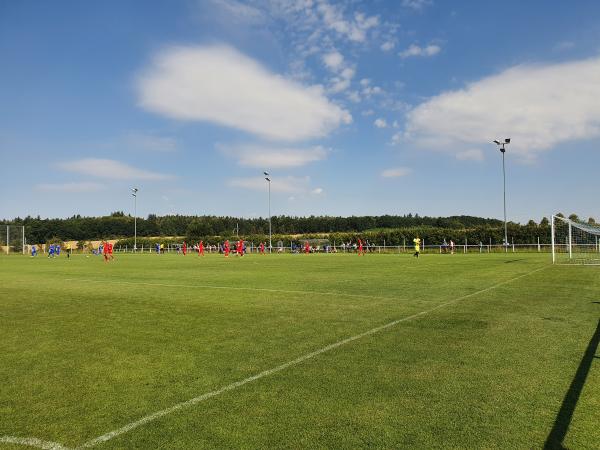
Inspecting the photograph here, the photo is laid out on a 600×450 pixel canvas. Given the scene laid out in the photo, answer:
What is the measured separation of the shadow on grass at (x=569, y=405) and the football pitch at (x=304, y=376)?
21 millimetres

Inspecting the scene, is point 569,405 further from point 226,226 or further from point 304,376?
point 226,226

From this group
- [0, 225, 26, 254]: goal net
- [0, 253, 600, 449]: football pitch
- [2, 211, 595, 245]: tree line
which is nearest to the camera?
[0, 253, 600, 449]: football pitch

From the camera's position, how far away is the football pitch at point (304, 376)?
4121 mm

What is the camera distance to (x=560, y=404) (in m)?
4.71

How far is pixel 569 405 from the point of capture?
468cm

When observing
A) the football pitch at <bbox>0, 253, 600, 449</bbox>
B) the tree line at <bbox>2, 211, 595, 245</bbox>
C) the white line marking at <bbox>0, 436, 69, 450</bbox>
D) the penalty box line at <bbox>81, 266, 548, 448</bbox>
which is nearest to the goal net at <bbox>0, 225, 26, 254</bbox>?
the tree line at <bbox>2, 211, 595, 245</bbox>

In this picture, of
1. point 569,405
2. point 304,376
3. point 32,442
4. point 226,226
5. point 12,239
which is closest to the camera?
point 32,442

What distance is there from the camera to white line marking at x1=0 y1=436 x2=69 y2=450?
3.91m

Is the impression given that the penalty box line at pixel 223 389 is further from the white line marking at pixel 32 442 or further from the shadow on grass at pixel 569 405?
the shadow on grass at pixel 569 405

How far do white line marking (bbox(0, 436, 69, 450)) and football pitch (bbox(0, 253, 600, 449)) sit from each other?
0.02m

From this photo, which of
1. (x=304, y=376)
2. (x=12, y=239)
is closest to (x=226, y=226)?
(x=12, y=239)

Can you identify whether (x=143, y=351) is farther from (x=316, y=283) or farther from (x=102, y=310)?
(x=316, y=283)

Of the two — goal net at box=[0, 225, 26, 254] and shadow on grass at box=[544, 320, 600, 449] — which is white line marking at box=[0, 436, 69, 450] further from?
goal net at box=[0, 225, 26, 254]

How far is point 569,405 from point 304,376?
2.98 m
